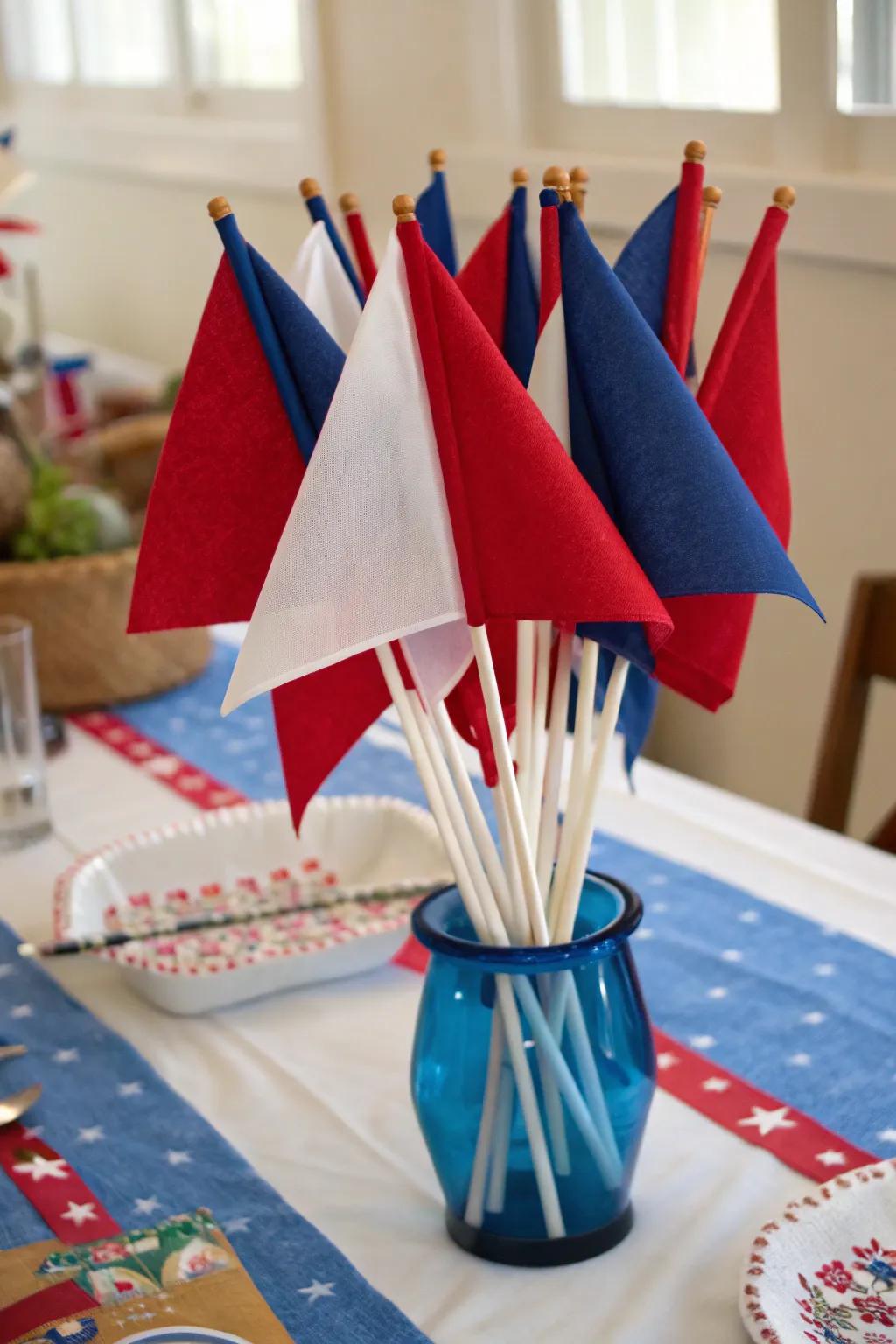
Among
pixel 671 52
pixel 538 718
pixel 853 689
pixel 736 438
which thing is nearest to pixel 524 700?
pixel 538 718

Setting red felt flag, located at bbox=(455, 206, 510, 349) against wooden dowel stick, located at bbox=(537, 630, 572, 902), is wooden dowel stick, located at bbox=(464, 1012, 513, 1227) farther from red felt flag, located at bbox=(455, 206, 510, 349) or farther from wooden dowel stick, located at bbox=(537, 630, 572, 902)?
red felt flag, located at bbox=(455, 206, 510, 349)

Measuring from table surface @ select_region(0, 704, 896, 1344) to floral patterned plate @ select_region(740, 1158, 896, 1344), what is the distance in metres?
0.03

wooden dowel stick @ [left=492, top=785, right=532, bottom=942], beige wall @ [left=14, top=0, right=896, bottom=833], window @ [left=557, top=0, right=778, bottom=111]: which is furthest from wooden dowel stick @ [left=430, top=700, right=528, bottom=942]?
window @ [left=557, top=0, right=778, bottom=111]

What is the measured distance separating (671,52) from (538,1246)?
4.87 ft

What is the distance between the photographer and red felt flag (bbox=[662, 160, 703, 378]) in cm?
65

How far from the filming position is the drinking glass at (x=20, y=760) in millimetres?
1194

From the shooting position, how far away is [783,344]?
1.66 m

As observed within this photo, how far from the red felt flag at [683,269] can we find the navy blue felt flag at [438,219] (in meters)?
0.17

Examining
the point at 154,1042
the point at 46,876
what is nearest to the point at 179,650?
the point at 46,876

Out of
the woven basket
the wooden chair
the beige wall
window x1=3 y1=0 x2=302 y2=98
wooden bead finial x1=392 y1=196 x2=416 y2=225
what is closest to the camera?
wooden bead finial x1=392 y1=196 x2=416 y2=225

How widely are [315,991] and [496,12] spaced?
1400mm

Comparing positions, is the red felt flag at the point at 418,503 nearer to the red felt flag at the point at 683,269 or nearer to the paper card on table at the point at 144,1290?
the red felt flag at the point at 683,269

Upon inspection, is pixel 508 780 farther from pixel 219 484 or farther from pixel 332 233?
pixel 332 233

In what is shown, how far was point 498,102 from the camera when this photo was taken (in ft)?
6.41
